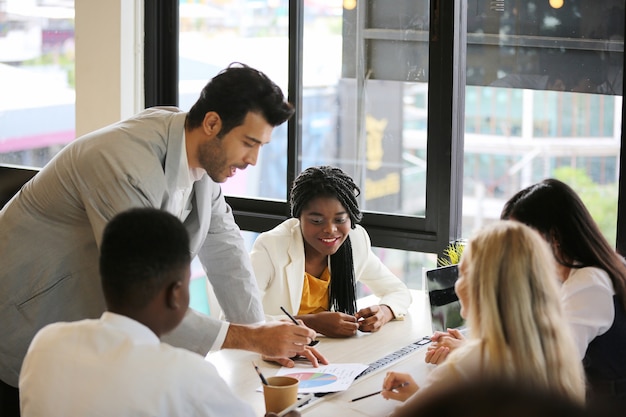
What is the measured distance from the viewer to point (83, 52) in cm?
416

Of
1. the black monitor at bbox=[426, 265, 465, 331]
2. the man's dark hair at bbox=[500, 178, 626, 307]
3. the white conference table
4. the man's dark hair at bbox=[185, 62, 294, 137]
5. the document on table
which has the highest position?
the man's dark hair at bbox=[185, 62, 294, 137]

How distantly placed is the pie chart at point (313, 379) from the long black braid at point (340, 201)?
27.0 inches

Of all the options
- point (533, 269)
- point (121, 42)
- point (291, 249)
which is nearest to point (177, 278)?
point (533, 269)

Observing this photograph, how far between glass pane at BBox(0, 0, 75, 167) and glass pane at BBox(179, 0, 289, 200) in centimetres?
64

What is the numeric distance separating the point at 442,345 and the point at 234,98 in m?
0.85

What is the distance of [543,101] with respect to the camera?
3.46 m

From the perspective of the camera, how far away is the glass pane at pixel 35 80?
4461 millimetres

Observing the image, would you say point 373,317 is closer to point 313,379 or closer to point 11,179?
point 313,379

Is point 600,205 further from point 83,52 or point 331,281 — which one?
point 83,52

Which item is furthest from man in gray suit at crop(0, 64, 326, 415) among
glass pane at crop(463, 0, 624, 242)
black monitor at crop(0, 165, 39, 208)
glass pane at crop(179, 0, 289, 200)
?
black monitor at crop(0, 165, 39, 208)

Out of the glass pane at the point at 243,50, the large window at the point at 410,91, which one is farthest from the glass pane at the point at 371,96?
the glass pane at the point at 243,50

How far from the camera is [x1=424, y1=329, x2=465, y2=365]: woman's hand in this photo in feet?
7.53

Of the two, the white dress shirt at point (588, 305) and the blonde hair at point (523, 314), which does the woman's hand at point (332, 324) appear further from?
the blonde hair at point (523, 314)

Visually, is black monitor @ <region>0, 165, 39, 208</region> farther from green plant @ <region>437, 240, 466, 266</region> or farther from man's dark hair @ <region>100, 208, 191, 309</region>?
man's dark hair @ <region>100, 208, 191, 309</region>
